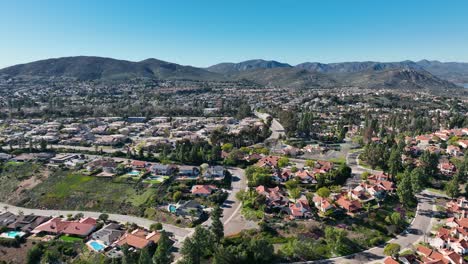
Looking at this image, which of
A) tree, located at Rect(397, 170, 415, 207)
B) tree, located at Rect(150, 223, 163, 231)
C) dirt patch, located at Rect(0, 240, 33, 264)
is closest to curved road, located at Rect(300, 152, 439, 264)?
tree, located at Rect(397, 170, 415, 207)

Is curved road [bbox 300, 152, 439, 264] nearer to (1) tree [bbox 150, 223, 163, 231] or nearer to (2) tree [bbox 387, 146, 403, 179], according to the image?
(2) tree [bbox 387, 146, 403, 179]

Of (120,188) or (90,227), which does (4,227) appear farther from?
(120,188)

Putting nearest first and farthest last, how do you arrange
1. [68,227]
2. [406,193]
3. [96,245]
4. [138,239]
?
[138,239] < [96,245] < [68,227] < [406,193]

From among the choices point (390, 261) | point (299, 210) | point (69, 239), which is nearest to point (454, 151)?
point (299, 210)

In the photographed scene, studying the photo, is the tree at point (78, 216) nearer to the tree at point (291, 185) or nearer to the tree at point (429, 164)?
the tree at point (291, 185)

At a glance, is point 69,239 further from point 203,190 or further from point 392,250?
point 392,250

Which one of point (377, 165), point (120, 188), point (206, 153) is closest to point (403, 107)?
point (377, 165)

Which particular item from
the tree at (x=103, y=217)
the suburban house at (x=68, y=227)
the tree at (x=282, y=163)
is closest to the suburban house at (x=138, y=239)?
the suburban house at (x=68, y=227)
